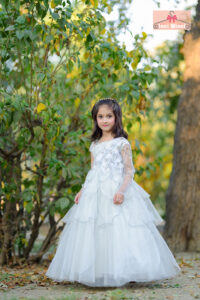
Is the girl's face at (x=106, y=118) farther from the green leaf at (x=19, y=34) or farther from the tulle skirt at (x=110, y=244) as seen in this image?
the green leaf at (x=19, y=34)

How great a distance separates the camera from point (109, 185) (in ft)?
12.0

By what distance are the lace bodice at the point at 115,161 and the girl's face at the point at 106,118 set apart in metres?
0.13

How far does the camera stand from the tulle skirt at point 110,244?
3.41m

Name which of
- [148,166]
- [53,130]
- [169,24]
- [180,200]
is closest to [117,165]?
[53,130]

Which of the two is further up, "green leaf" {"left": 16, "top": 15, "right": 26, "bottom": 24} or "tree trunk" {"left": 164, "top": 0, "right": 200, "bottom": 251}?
"green leaf" {"left": 16, "top": 15, "right": 26, "bottom": 24}

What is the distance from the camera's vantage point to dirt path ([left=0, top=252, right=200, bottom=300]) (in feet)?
10.5

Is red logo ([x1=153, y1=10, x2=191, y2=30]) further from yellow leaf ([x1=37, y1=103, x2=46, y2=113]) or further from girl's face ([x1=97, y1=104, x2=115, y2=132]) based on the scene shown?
yellow leaf ([x1=37, y1=103, x2=46, y2=113])

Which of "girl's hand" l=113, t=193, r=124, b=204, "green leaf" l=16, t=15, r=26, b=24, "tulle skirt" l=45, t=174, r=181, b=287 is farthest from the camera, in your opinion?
"green leaf" l=16, t=15, r=26, b=24

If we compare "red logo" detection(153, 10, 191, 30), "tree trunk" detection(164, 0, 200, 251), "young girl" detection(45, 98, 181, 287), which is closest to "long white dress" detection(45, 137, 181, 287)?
"young girl" detection(45, 98, 181, 287)

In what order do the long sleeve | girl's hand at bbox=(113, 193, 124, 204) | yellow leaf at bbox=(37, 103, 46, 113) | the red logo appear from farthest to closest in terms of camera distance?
1. the red logo
2. yellow leaf at bbox=(37, 103, 46, 113)
3. the long sleeve
4. girl's hand at bbox=(113, 193, 124, 204)

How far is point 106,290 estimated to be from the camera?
3.55 meters

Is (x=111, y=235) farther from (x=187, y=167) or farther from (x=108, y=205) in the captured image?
(x=187, y=167)

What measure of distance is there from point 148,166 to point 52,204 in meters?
1.31

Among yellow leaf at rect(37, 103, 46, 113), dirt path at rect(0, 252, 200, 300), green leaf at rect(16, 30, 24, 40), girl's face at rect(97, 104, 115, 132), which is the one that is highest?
green leaf at rect(16, 30, 24, 40)
